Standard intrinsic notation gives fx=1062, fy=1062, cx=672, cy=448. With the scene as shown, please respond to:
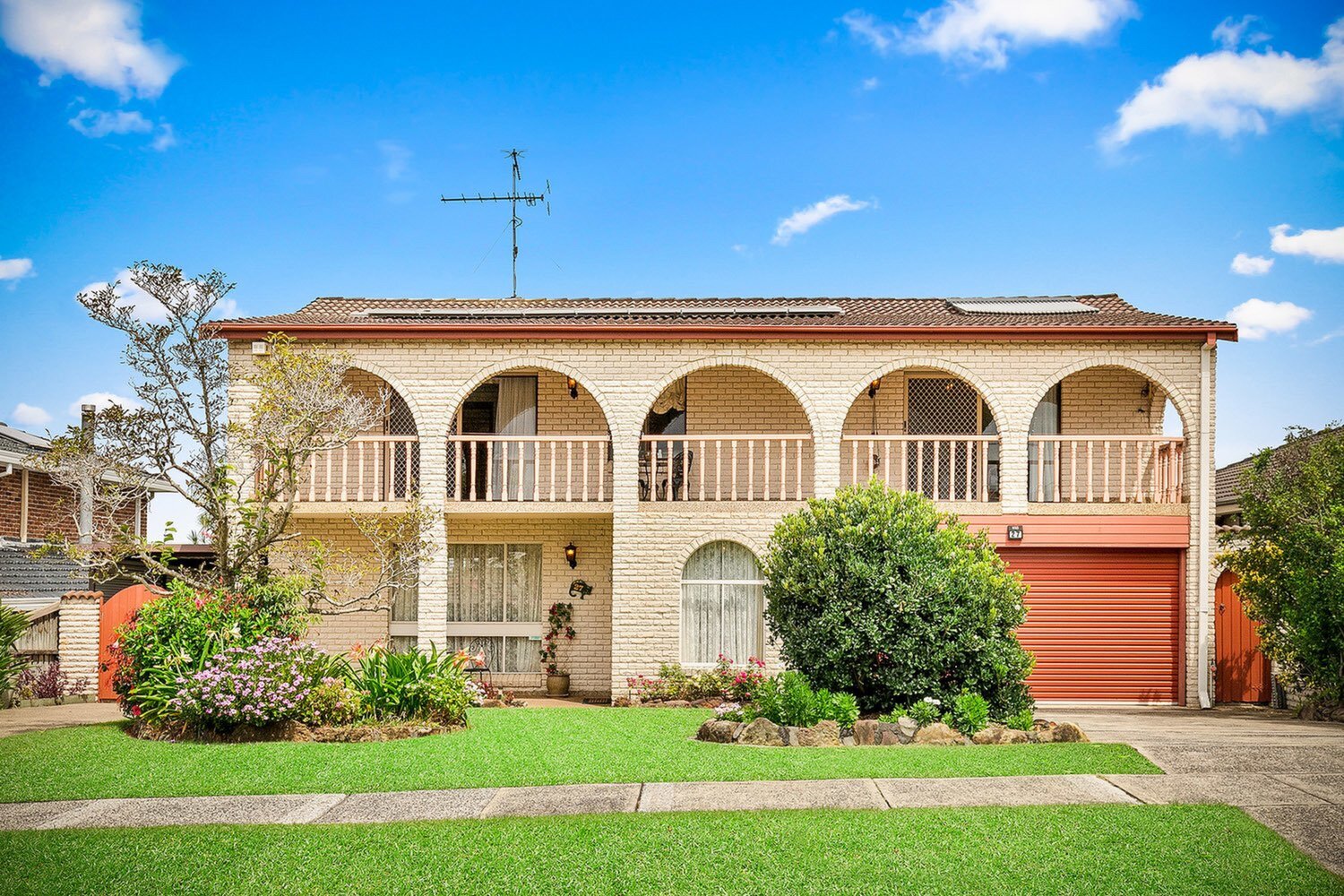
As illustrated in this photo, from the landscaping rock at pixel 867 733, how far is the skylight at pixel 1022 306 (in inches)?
346

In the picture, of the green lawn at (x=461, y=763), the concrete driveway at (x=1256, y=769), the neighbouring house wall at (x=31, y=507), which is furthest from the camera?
the neighbouring house wall at (x=31, y=507)

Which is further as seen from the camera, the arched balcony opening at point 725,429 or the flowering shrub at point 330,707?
the arched balcony opening at point 725,429

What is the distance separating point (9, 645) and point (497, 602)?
275 inches

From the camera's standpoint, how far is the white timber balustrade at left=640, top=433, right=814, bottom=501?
16.2m

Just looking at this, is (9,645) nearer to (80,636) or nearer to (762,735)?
(80,636)

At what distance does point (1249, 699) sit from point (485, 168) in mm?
16499

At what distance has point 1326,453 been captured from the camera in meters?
14.1

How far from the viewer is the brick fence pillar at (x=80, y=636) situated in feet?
51.8

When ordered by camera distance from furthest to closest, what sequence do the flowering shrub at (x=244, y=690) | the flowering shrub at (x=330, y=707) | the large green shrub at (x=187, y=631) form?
the large green shrub at (x=187, y=631)
the flowering shrub at (x=330, y=707)
the flowering shrub at (x=244, y=690)

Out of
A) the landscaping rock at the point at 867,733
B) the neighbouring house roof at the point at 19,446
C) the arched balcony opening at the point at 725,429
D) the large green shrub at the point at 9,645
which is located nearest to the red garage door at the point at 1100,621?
the arched balcony opening at the point at 725,429

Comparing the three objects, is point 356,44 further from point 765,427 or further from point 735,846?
point 735,846

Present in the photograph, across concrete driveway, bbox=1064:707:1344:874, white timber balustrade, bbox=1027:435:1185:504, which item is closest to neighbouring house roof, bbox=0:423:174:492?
white timber balustrade, bbox=1027:435:1185:504

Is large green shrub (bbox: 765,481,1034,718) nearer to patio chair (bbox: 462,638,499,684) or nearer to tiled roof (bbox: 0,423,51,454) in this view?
patio chair (bbox: 462,638,499,684)

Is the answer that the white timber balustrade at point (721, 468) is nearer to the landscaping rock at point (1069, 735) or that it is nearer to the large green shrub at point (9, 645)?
the landscaping rock at point (1069, 735)
